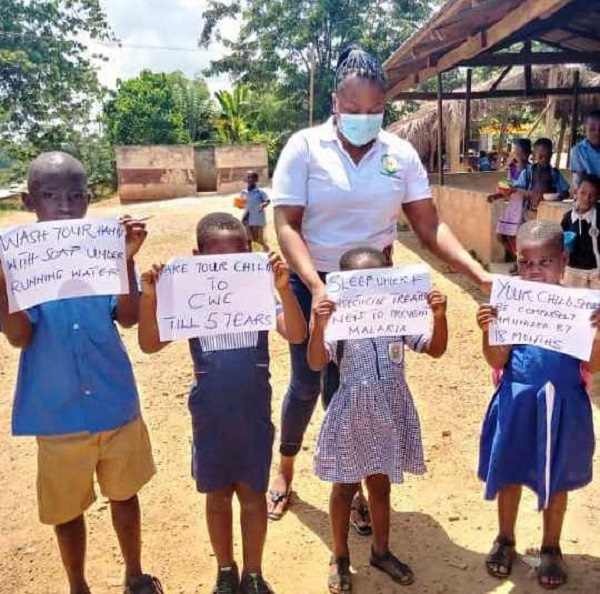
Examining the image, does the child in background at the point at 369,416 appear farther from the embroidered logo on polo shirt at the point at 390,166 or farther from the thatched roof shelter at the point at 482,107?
the thatched roof shelter at the point at 482,107

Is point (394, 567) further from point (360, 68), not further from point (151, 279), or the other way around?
point (360, 68)

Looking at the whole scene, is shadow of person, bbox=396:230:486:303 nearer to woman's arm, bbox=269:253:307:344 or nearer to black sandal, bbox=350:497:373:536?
black sandal, bbox=350:497:373:536

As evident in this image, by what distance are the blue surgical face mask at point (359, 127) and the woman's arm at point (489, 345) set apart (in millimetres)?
733

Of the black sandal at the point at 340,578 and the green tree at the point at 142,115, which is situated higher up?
the green tree at the point at 142,115

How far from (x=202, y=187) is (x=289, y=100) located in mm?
5787

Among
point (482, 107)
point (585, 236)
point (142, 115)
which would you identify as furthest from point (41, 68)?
point (585, 236)

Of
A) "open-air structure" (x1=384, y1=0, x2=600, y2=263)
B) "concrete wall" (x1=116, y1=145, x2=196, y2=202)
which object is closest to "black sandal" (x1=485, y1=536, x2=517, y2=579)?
"open-air structure" (x1=384, y1=0, x2=600, y2=263)

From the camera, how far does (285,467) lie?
9.93ft

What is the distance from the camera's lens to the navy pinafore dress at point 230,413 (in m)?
2.13

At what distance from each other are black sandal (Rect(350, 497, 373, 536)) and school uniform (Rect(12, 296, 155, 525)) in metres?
1.11

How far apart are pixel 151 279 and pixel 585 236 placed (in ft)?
11.3

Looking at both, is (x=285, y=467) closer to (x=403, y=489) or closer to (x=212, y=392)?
(x=403, y=489)

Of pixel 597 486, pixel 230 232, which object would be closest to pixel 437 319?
pixel 230 232

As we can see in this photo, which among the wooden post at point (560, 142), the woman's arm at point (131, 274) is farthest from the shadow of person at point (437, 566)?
the wooden post at point (560, 142)
